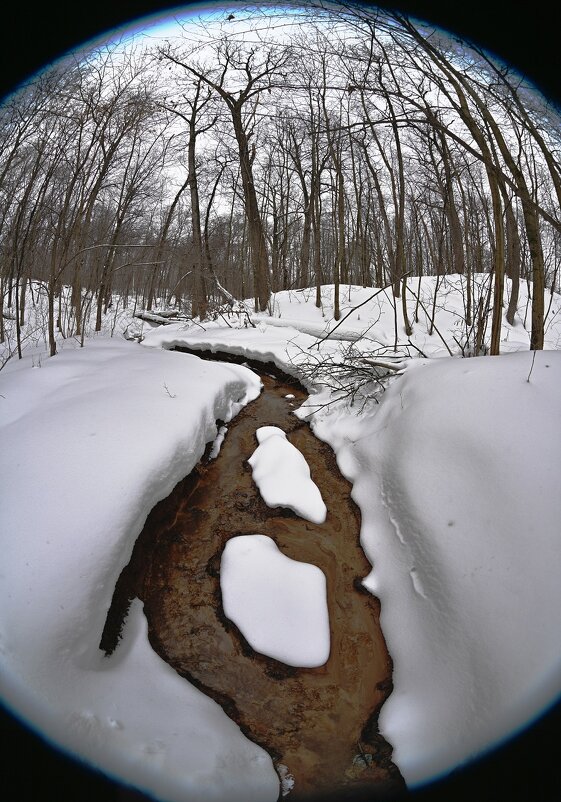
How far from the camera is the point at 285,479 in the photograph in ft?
10.1

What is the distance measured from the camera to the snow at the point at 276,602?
1.86 metres

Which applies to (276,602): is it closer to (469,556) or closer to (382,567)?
(382,567)

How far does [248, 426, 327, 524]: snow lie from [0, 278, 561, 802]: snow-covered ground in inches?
16.2

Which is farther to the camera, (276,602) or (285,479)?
(285,479)

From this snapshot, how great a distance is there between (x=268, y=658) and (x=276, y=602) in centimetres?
28

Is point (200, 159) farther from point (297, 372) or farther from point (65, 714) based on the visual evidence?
point (65, 714)

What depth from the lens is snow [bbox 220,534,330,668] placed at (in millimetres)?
1855

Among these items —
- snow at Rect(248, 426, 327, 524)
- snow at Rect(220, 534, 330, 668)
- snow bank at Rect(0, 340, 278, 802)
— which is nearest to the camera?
snow bank at Rect(0, 340, 278, 802)

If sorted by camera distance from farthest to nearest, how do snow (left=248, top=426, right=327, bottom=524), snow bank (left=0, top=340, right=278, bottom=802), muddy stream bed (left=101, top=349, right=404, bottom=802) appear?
snow (left=248, top=426, right=327, bottom=524)
muddy stream bed (left=101, top=349, right=404, bottom=802)
snow bank (left=0, top=340, right=278, bottom=802)

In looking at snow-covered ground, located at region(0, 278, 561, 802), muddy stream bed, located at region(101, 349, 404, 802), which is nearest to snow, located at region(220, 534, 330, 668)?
muddy stream bed, located at region(101, 349, 404, 802)

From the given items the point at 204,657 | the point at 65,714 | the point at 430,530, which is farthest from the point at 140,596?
the point at 430,530

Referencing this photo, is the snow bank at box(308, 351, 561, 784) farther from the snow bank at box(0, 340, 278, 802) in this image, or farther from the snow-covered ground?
the snow bank at box(0, 340, 278, 802)

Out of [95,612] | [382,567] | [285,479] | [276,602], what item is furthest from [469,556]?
[95,612]

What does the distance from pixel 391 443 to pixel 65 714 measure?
2487mm
